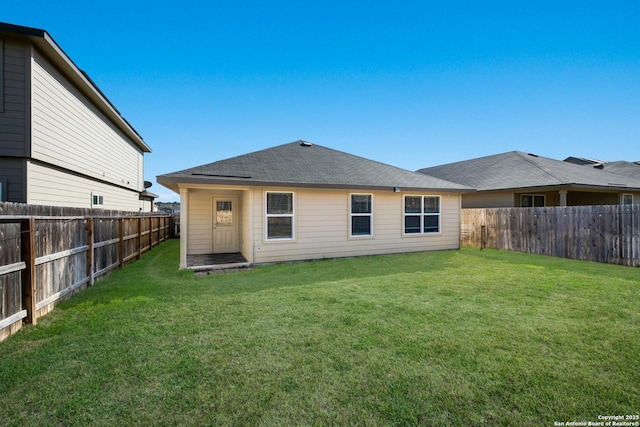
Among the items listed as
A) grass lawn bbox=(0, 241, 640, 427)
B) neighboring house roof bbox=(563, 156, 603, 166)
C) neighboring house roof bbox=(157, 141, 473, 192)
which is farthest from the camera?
neighboring house roof bbox=(563, 156, 603, 166)

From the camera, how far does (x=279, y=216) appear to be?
844 centimetres

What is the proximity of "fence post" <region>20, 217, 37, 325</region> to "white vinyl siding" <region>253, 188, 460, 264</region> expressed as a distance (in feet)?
15.6

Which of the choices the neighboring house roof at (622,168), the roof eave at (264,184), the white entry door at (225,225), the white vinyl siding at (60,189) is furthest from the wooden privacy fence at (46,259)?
the neighboring house roof at (622,168)

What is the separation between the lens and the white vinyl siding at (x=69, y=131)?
713 cm

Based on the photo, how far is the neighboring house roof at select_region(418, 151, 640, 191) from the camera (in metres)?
12.7

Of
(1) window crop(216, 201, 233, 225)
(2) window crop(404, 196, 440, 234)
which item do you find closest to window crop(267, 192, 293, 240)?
(1) window crop(216, 201, 233, 225)

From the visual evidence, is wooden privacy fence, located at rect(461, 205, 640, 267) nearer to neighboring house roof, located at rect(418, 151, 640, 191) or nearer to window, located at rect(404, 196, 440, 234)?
neighboring house roof, located at rect(418, 151, 640, 191)

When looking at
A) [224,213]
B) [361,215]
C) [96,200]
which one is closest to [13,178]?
[96,200]

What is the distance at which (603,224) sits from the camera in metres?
8.55

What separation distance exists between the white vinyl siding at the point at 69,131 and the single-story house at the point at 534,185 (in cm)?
1664

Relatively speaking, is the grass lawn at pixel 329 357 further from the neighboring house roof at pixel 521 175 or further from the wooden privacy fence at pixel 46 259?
the neighboring house roof at pixel 521 175

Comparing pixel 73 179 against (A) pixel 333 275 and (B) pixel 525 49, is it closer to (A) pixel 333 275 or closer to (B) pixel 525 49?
(A) pixel 333 275

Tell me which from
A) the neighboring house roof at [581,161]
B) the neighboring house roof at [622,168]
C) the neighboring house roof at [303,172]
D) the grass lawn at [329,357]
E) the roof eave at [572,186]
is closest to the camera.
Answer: the grass lawn at [329,357]

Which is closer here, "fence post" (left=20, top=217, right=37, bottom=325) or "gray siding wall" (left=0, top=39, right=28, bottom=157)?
"fence post" (left=20, top=217, right=37, bottom=325)
